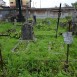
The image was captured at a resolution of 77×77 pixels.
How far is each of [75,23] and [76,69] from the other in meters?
8.35

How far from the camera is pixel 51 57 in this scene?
8453 millimetres

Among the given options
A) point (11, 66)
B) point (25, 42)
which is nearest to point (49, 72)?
point (11, 66)

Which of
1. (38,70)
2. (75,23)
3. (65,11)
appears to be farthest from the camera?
(65,11)

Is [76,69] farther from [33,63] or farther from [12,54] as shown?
[12,54]

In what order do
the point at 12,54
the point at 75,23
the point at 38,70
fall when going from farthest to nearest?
the point at 75,23
the point at 12,54
the point at 38,70

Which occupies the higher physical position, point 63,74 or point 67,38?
point 67,38

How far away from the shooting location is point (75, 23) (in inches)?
599

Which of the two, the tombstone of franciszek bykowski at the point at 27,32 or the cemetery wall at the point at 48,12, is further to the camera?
the cemetery wall at the point at 48,12

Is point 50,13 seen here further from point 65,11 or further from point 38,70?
point 38,70

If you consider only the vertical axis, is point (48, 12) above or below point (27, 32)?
above

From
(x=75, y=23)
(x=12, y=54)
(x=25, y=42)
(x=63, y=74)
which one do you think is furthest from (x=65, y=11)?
(x=63, y=74)

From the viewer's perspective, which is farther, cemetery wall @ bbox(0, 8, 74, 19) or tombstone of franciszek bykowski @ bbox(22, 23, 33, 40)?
cemetery wall @ bbox(0, 8, 74, 19)

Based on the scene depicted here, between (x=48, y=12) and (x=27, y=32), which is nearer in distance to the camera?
(x=27, y=32)

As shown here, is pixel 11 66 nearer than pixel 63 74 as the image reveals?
No
